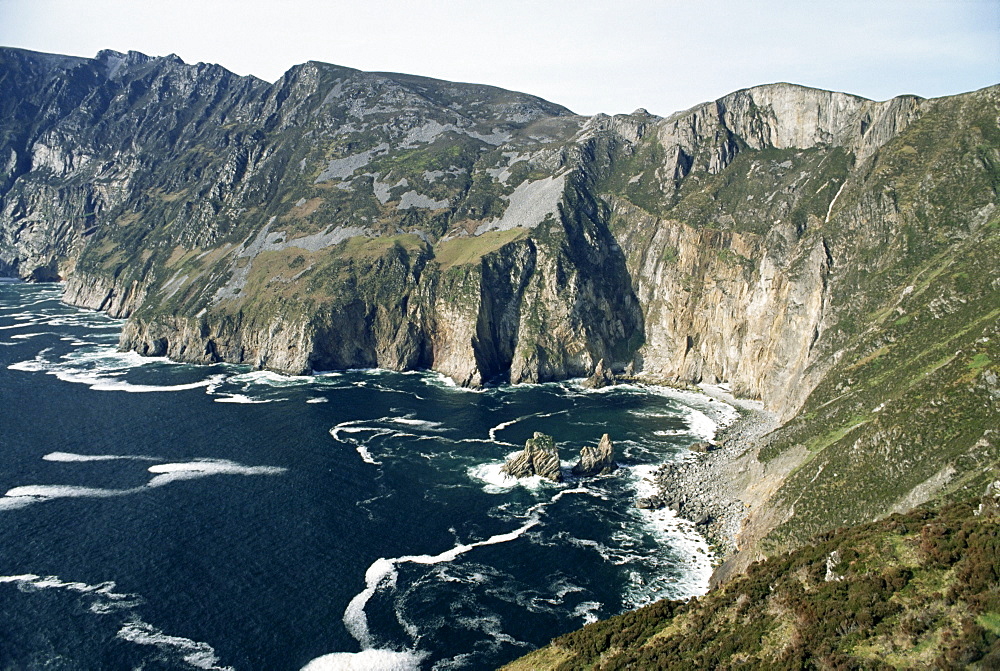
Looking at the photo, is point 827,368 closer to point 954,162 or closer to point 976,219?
point 976,219

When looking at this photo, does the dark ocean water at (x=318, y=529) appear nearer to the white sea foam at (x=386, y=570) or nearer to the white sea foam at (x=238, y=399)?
the white sea foam at (x=386, y=570)

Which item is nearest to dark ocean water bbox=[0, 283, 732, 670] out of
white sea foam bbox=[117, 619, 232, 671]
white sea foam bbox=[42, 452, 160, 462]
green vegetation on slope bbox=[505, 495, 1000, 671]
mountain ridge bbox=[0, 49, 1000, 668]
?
white sea foam bbox=[117, 619, 232, 671]

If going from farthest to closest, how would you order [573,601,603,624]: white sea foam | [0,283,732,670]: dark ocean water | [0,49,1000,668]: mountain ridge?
[0,49,1000,668]: mountain ridge
[573,601,603,624]: white sea foam
[0,283,732,670]: dark ocean water

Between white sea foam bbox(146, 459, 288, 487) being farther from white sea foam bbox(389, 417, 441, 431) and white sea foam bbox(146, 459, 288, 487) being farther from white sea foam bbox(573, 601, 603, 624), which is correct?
white sea foam bbox(573, 601, 603, 624)

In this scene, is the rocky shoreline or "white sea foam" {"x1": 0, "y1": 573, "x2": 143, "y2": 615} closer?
"white sea foam" {"x1": 0, "y1": 573, "x2": 143, "y2": 615}

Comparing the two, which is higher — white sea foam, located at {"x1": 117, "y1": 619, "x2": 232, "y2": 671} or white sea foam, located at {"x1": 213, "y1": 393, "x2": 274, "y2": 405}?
white sea foam, located at {"x1": 213, "y1": 393, "x2": 274, "y2": 405}

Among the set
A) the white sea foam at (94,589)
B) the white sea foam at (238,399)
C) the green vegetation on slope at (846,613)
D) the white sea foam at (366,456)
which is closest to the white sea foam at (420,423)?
the white sea foam at (366,456)
